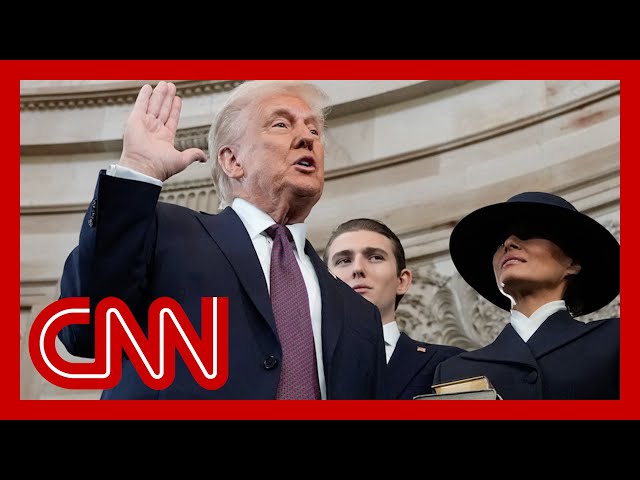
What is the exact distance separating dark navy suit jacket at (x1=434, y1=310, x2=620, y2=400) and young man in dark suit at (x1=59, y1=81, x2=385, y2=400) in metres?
0.51

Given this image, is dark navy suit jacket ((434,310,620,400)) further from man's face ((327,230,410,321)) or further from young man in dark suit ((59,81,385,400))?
man's face ((327,230,410,321))

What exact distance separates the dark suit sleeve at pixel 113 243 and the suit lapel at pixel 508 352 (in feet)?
4.20

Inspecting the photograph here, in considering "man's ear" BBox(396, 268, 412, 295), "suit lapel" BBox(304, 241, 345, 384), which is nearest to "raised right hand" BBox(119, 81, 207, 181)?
"suit lapel" BBox(304, 241, 345, 384)

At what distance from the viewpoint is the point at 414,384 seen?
3908mm

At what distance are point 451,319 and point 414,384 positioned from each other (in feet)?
7.05

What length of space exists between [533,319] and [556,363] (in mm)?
224

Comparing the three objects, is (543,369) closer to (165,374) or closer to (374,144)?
(165,374)

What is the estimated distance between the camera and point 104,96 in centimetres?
775

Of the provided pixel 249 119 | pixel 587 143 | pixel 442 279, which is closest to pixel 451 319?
pixel 442 279

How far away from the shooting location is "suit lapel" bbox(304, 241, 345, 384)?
2.80 meters

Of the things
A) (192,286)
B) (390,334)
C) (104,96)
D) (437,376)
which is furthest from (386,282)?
(104,96)

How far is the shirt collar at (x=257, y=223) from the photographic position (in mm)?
3006

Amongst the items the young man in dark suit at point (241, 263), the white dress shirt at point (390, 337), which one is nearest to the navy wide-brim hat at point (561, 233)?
the white dress shirt at point (390, 337)

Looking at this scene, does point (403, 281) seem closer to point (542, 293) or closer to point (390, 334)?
point (390, 334)
